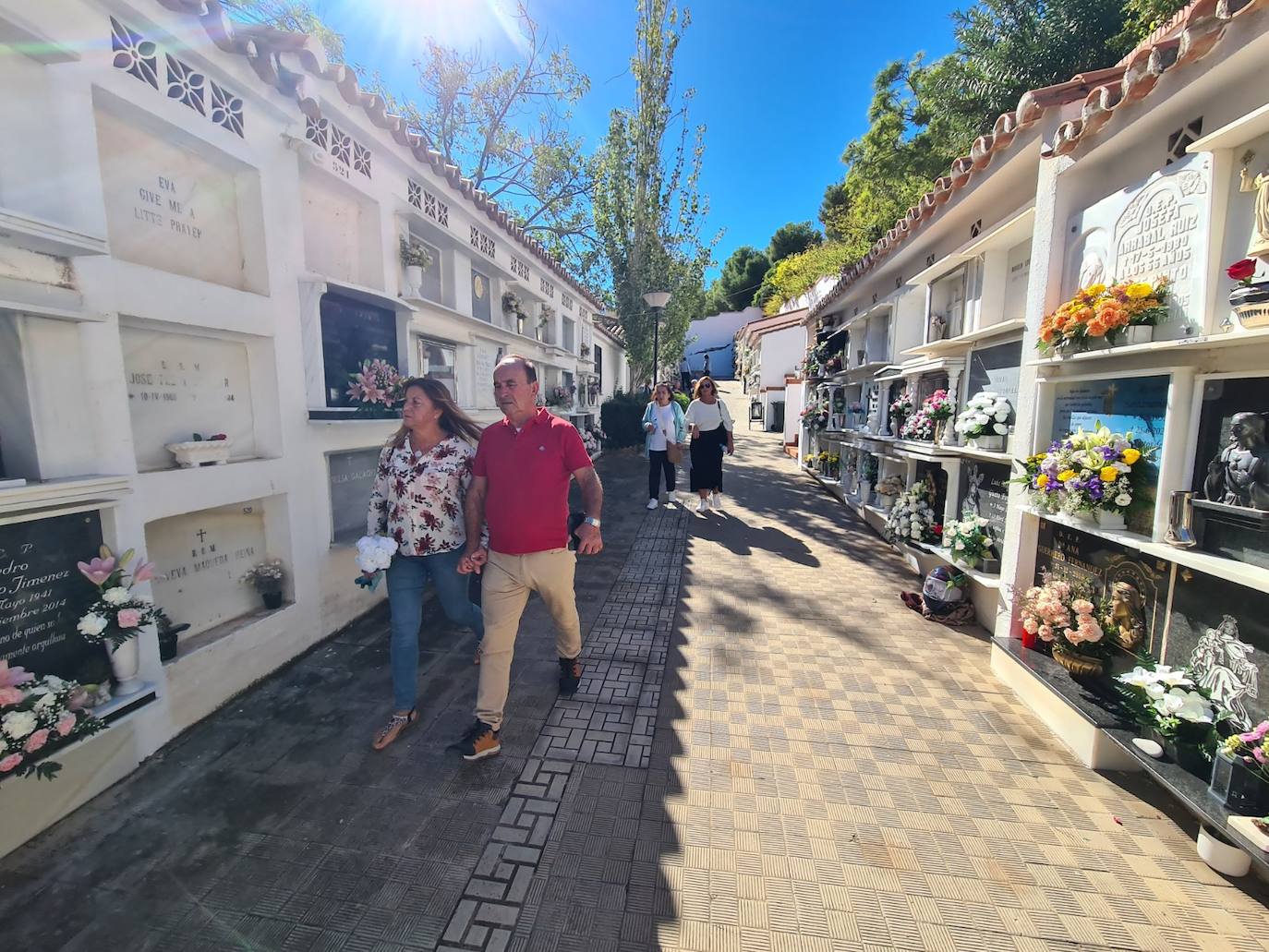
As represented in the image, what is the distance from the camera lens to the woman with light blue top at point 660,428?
7.87m

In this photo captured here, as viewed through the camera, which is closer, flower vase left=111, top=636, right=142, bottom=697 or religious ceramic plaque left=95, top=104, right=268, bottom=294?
flower vase left=111, top=636, right=142, bottom=697

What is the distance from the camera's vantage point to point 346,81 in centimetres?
373

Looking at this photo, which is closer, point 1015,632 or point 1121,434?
point 1121,434

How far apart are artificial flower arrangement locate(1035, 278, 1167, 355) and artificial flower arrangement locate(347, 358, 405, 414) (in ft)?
15.0

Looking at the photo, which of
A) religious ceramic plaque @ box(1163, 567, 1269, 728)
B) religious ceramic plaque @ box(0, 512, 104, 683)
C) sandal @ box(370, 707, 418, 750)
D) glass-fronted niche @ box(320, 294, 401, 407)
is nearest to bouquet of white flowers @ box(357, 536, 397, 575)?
sandal @ box(370, 707, 418, 750)

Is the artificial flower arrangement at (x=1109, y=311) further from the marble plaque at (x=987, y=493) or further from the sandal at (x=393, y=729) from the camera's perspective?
the sandal at (x=393, y=729)

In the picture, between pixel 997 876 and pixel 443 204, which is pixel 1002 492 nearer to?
pixel 997 876

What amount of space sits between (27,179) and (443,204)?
155 inches

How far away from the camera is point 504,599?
108 inches

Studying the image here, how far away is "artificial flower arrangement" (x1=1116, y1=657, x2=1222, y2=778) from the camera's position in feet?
7.11

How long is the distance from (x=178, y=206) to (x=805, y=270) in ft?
97.2

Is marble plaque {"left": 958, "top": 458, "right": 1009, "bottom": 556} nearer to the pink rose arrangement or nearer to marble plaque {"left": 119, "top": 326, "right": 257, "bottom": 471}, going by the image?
the pink rose arrangement

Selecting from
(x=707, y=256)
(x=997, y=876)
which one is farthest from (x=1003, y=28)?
(x=997, y=876)

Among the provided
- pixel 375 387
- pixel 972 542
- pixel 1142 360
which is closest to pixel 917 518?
pixel 972 542
